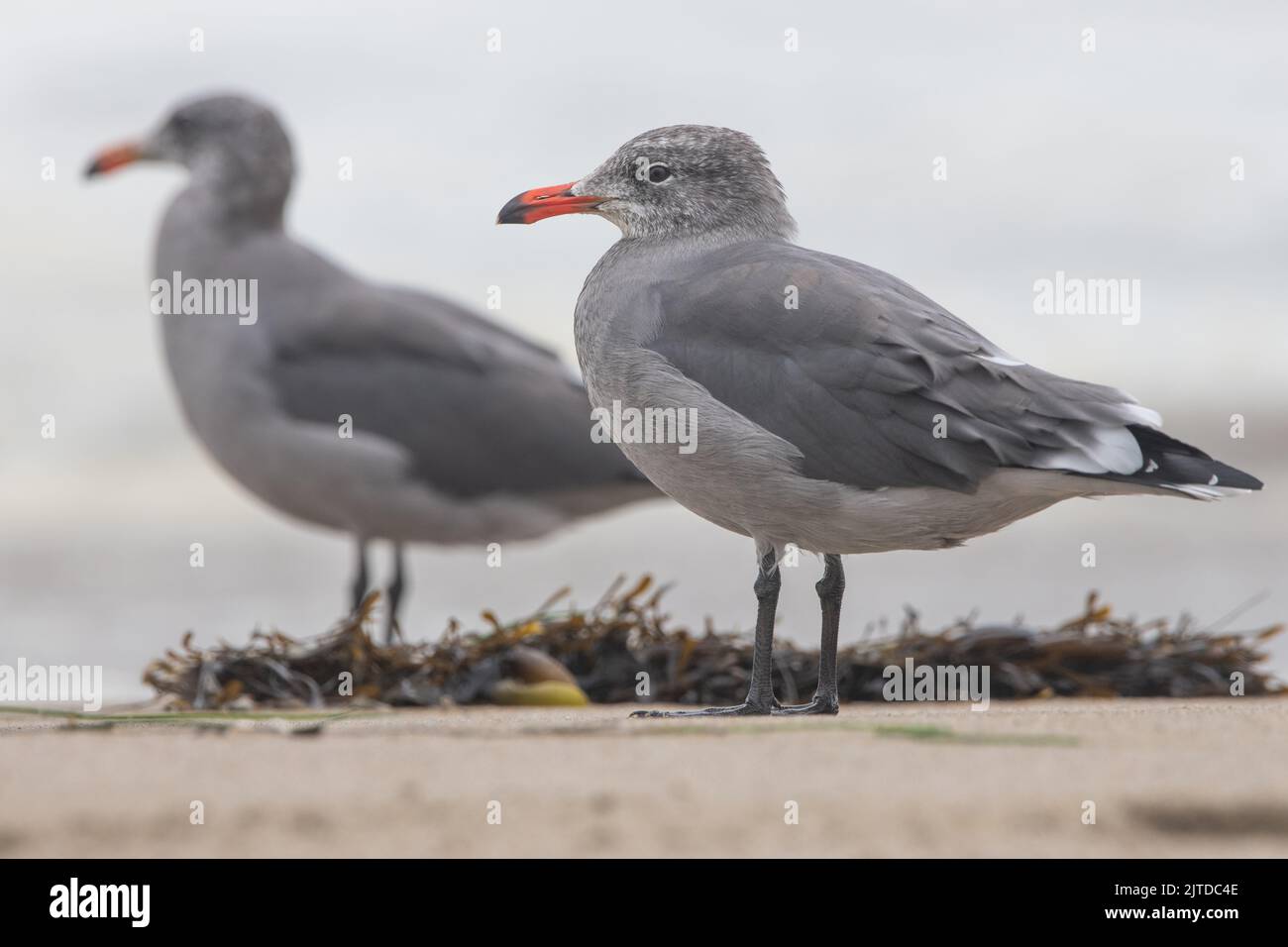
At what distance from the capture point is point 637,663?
590 cm

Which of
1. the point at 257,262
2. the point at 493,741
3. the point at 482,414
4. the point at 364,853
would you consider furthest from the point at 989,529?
the point at 257,262

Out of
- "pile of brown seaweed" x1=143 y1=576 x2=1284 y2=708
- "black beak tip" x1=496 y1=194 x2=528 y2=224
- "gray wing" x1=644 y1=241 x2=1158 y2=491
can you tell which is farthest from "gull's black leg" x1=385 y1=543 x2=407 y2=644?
"gray wing" x1=644 y1=241 x2=1158 y2=491

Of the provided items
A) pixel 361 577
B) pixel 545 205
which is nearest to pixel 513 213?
pixel 545 205

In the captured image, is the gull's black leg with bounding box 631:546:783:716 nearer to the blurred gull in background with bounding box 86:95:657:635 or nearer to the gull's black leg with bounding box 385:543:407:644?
the blurred gull in background with bounding box 86:95:657:635

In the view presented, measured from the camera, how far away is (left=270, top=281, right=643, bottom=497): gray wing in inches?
352

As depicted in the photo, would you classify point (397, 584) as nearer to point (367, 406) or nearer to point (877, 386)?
point (367, 406)

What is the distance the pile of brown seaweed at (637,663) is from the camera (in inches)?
221

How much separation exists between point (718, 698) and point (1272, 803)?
10.6ft

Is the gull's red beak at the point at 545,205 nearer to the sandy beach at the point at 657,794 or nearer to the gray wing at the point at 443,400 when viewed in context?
the sandy beach at the point at 657,794

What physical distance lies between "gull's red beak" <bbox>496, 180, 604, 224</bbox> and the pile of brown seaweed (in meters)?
1.56

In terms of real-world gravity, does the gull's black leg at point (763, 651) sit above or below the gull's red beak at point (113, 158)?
below

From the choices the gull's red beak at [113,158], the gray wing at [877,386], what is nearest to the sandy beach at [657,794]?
the gray wing at [877,386]

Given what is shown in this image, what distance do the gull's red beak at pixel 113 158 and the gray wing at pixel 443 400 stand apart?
1.97m

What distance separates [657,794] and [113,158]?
856cm
